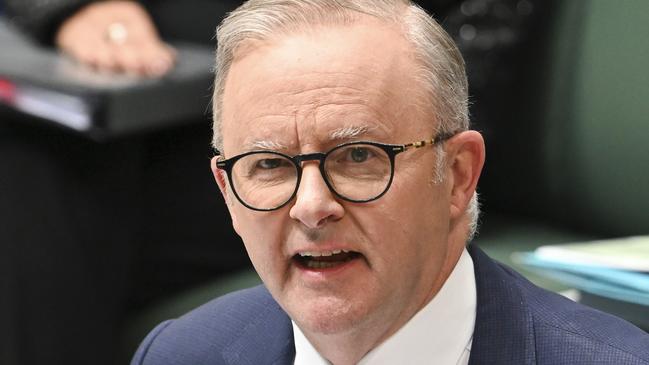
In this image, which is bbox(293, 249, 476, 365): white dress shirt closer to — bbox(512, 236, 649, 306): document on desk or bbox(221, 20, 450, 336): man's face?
bbox(221, 20, 450, 336): man's face

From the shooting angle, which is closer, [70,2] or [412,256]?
[412,256]

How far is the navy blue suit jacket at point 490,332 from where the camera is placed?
134 centimetres

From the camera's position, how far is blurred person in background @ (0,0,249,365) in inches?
91.0

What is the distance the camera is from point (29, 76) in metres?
2.25

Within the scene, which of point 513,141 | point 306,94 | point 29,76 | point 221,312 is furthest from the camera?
point 513,141

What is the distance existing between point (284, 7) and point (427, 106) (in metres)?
0.20

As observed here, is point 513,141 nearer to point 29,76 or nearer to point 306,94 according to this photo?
point 29,76

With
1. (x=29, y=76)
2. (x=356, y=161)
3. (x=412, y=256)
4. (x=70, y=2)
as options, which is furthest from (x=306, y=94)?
(x=70, y=2)

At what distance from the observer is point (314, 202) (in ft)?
4.15

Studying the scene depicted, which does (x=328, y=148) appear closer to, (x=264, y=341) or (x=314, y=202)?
(x=314, y=202)

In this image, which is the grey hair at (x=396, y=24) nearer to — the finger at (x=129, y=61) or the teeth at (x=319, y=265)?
the teeth at (x=319, y=265)

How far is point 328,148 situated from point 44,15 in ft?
4.23

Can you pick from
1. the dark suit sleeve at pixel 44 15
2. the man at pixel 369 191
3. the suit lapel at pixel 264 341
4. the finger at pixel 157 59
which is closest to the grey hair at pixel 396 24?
the man at pixel 369 191

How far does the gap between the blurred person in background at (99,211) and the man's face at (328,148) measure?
1002mm
